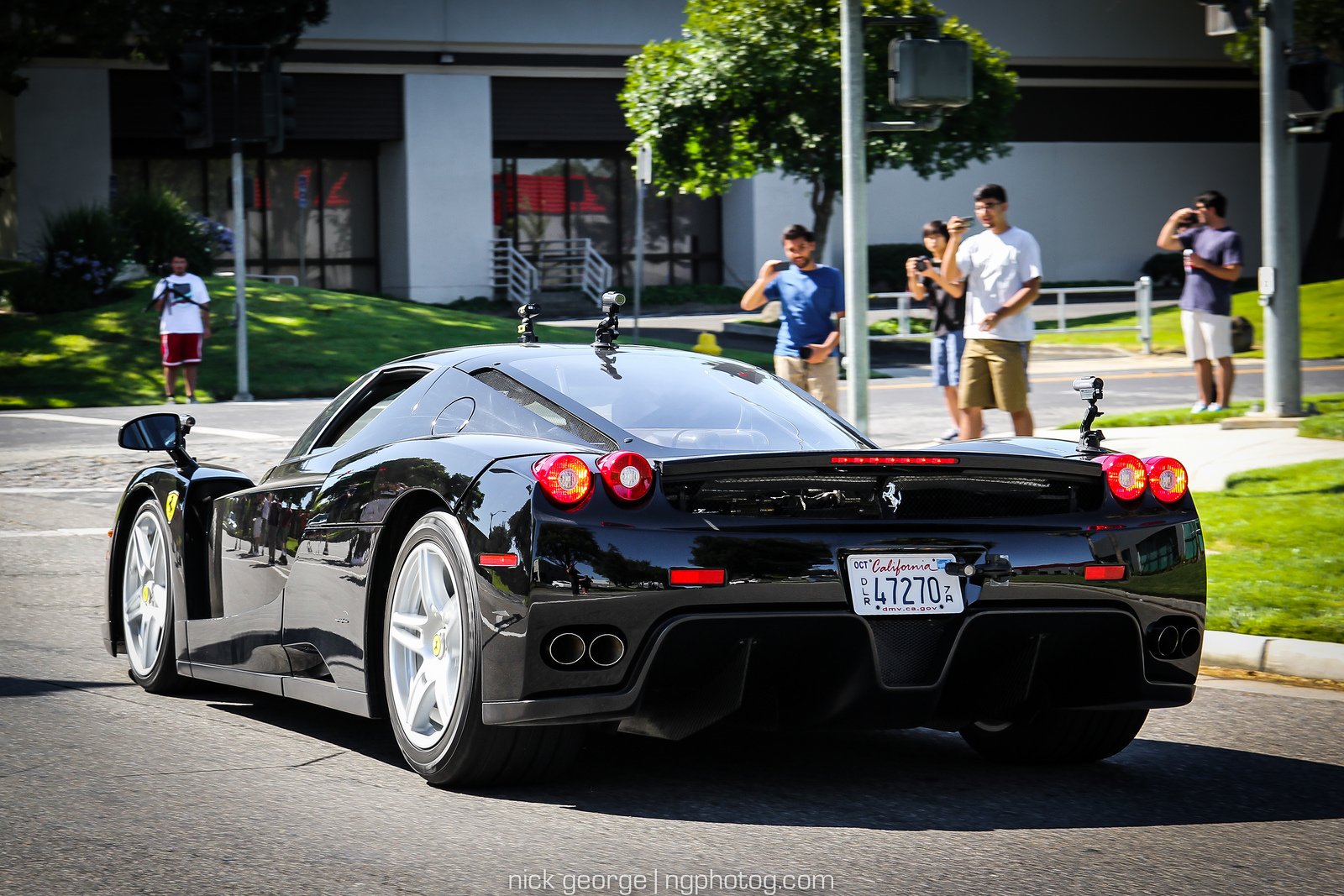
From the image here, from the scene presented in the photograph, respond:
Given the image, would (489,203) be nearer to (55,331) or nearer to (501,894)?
(55,331)

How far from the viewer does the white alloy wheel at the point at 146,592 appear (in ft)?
21.1

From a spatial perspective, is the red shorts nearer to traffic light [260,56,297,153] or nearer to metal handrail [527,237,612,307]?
traffic light [260,56,297,153]

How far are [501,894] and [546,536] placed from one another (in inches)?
37.9

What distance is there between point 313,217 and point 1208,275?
35.1 metres

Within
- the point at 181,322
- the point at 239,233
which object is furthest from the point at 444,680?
the point at 239,233

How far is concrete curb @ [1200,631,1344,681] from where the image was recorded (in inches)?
268

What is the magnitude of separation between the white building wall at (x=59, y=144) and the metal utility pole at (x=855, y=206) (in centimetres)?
3283

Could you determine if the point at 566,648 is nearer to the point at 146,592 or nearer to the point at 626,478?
the point at 626,478

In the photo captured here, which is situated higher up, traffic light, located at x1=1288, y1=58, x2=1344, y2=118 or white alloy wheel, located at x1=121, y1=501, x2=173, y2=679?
traffic light, located at x1=1288, y1=58, x2=1344, y2=118

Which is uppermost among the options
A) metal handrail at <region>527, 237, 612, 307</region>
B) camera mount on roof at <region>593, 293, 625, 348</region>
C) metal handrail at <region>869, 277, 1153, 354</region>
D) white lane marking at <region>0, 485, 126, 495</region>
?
→ metal handrail at <region>527, 237, 612, 307</region>

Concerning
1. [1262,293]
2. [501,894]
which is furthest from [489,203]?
[501,894]

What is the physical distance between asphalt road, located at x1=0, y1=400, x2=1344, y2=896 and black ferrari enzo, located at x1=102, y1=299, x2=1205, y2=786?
0.73 feet

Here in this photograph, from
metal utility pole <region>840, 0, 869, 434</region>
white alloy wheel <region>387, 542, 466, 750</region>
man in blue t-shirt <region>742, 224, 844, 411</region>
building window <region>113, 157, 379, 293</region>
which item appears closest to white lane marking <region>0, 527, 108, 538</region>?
man in blue t-shirt <region>742, 224, 844, 411</region>

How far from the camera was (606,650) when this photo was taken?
4504mm
